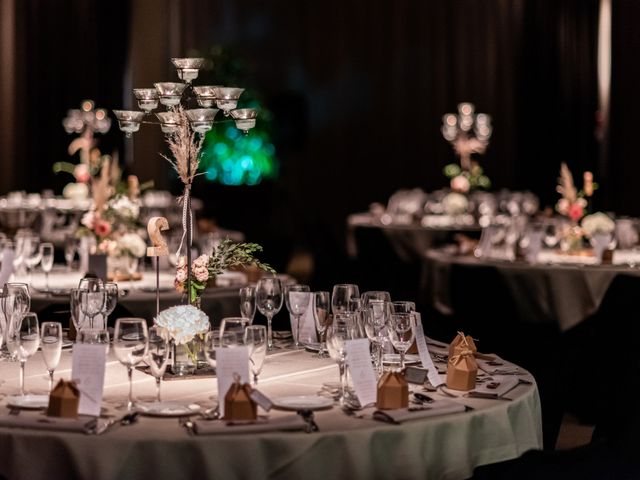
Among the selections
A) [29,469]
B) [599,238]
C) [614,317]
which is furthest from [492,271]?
[29,469]

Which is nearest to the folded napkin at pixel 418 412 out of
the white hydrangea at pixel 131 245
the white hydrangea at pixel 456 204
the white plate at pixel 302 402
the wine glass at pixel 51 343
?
the white plate at pixel 302 402

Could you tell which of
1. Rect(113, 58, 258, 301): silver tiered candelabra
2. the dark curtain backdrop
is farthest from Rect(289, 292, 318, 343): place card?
the dark curtain backdrop

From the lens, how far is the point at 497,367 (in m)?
3.60

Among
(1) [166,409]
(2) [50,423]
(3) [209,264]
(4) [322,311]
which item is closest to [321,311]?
(4) [322,311]

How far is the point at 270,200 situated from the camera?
14.3m

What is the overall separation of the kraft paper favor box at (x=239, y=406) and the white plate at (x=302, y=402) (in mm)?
128

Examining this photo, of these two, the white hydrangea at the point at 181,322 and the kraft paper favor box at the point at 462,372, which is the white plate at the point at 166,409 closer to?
the white hydrangea at the point at 181,322

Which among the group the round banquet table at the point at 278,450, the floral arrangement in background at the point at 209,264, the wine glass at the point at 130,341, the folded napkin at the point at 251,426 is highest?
the floral arrangement in background at the point at 209,264

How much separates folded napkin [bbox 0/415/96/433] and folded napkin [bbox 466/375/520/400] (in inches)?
42.1

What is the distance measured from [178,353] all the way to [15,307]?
506mm

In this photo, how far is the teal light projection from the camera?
45.0ft

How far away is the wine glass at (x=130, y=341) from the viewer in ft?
9.73

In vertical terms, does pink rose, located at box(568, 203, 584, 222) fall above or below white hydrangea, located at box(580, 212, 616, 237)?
Answer: above

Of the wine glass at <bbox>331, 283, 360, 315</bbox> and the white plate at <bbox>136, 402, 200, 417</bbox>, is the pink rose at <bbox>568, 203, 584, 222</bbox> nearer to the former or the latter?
the wine glass at <bbox>331, 283, 360, 315</bbox>
